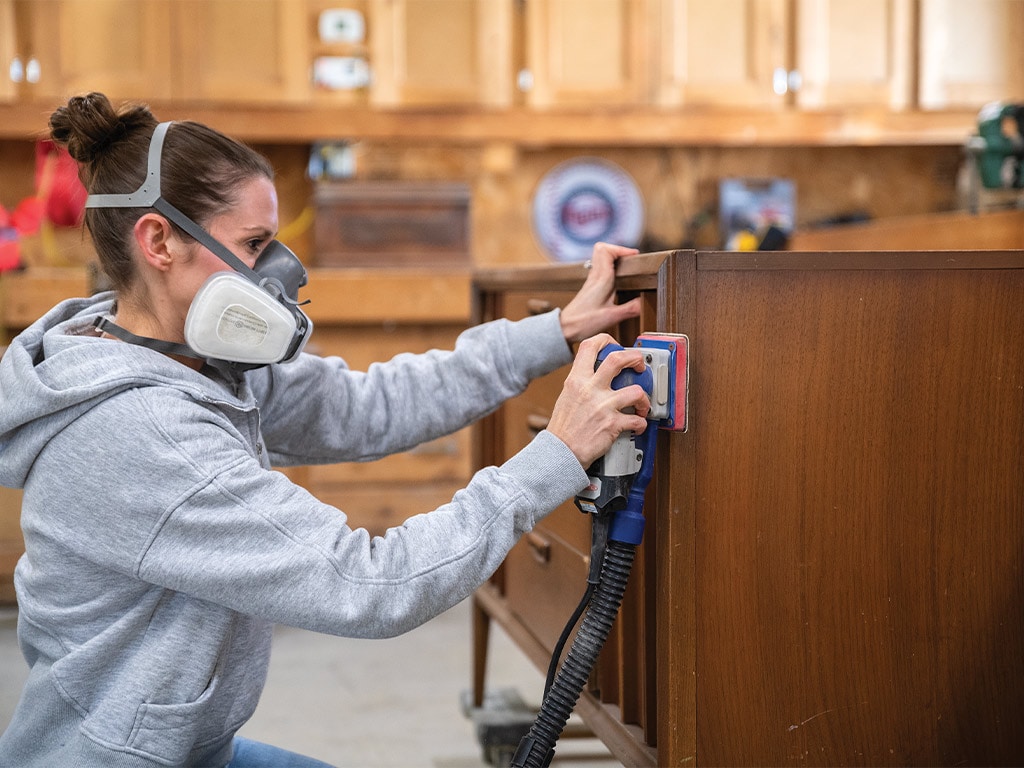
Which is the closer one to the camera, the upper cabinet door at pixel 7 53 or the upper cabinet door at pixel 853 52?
the upper cabinet door at pixel 7 53

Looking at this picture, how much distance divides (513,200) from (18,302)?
192 centimetres

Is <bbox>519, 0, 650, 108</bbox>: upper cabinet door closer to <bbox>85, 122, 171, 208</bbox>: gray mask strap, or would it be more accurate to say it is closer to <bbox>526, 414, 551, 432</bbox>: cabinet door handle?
<bbox>526, 414, 551, 432</bbox>: cabinet door handle

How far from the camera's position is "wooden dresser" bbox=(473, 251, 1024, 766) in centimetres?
110

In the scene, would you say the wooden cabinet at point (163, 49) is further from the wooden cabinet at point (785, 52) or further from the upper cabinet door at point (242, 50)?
the wooden cabinet at point (785, 52)

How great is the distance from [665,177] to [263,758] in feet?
11.7

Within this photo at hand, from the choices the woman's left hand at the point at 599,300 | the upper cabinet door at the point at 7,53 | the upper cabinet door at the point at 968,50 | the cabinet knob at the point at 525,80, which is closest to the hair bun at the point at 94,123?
the woman's left hand at the point at 599,300

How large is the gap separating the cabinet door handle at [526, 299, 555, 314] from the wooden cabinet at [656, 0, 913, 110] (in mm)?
2593

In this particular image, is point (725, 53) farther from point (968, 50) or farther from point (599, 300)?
point (599, 300)

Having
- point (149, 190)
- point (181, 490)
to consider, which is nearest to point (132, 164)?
point (149, 190)

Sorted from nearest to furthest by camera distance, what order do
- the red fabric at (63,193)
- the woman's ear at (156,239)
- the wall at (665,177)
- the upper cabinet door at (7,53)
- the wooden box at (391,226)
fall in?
the woman's ear at (156,239) → the red fabric at (63,193) → the upper cabinet door at (7,53) → the wooden box at (391,226) → the wall at (665,177)

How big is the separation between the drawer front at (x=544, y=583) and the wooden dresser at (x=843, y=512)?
359 millimetres

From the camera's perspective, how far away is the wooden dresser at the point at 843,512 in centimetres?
110

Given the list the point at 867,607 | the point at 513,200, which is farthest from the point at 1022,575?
the point at 513,200

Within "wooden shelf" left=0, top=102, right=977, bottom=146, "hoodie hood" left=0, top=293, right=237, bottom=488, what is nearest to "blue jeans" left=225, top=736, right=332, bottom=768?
"hoodie hood" left=0, top=293, right=237, bottom=488
